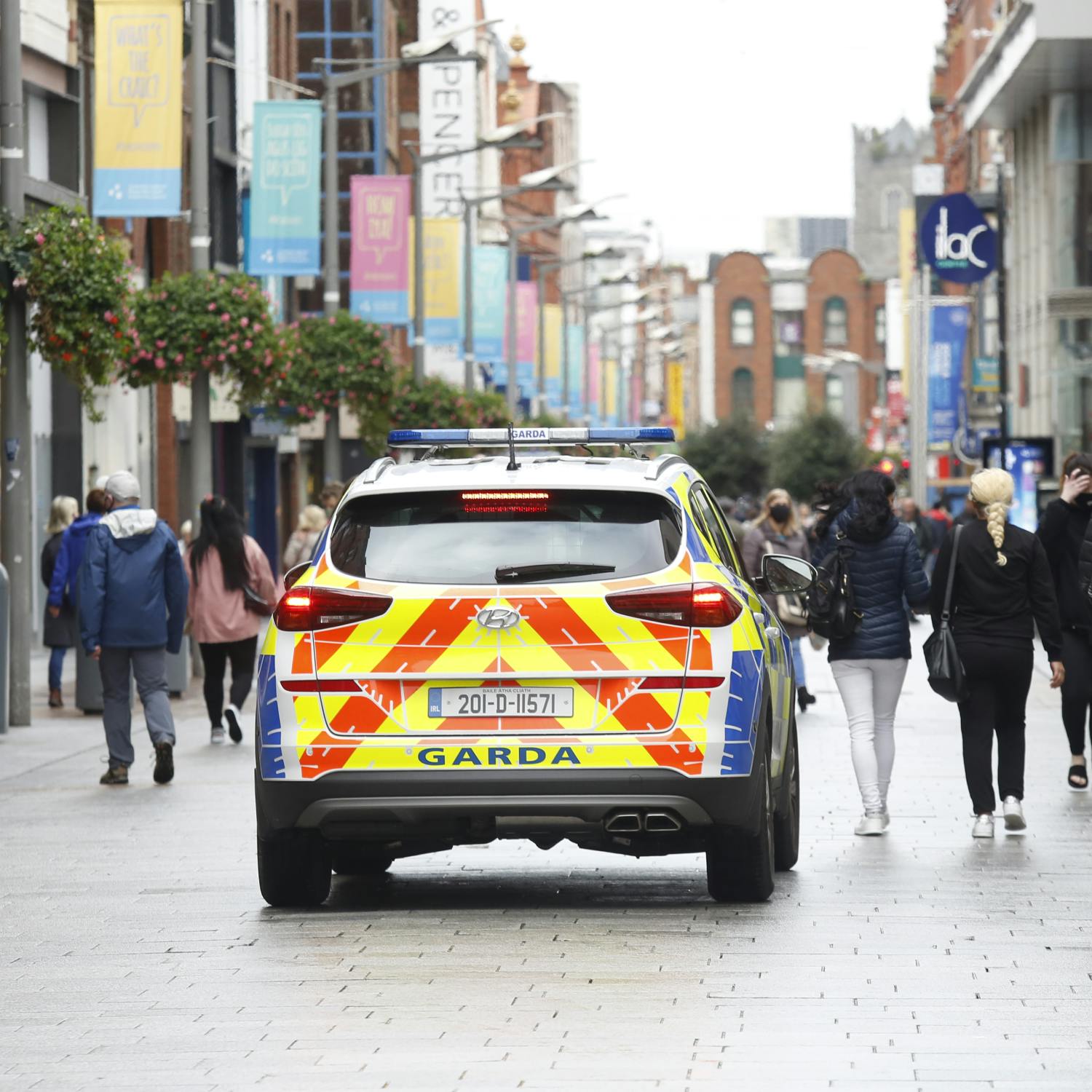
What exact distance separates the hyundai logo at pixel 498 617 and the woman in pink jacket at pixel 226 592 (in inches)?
349

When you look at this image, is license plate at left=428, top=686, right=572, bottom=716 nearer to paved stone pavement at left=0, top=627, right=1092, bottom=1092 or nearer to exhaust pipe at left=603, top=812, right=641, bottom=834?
exhaust pipe at left=603, top=812, right=641, bottom=834

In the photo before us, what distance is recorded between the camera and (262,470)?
55062mm

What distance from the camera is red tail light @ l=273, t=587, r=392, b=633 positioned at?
31.7ft

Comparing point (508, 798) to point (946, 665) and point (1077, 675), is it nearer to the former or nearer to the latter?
point (946, 665)

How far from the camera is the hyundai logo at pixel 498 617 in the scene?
378 inches

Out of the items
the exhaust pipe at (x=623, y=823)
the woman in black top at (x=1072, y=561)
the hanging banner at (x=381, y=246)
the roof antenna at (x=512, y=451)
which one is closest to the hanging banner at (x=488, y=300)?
the hanging banner at (x=381, y=246)

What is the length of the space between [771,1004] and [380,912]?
8.25 feet

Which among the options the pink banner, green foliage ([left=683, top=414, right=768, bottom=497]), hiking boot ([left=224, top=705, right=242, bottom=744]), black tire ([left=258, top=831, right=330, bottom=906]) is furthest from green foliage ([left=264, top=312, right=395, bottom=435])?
green foliage ([left=683, top=414, right=768, bottom=497])

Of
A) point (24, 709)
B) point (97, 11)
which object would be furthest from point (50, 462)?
point (24, 709)

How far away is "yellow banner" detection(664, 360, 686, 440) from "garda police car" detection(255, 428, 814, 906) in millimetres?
140060

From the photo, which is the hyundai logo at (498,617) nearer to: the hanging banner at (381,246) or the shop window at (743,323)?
the hanging banner at (381,246)

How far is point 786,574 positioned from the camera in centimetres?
1153

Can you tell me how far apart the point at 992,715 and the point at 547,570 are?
4.03 metres

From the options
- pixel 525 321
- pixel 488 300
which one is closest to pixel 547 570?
pixel 488 300
